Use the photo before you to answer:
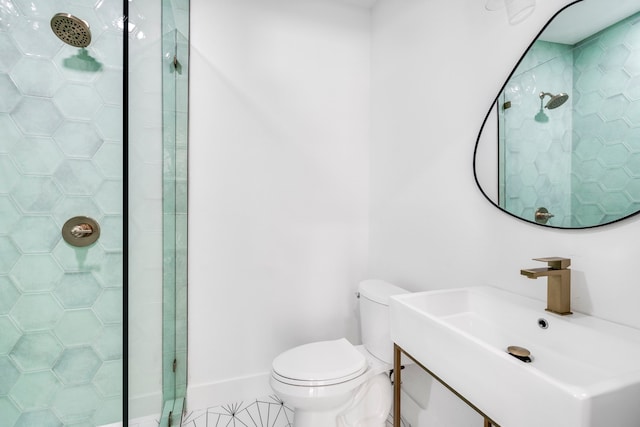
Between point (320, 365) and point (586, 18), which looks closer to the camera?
point (586, 18)

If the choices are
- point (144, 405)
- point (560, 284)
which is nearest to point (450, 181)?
point (560, 284)

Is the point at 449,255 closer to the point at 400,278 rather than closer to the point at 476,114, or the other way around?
the point at 400,278

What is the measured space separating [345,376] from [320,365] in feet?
0.41

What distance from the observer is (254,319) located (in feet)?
6.00

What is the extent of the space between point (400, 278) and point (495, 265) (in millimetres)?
621

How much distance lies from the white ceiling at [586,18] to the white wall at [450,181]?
0.06 metres

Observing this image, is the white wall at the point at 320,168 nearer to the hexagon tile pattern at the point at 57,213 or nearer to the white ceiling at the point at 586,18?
the white ceiling at the point at 586,18

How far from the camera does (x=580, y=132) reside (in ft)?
2.96

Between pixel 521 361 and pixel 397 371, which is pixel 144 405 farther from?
pixel 521 361

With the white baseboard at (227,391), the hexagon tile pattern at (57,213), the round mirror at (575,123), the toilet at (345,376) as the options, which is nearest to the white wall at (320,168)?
the white baseboard at (227,391)

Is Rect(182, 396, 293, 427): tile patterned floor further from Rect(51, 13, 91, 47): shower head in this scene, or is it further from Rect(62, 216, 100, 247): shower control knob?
Rect(51, 13, 91, 47): shower head

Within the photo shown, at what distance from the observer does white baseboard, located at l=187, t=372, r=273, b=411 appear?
1.70 metres

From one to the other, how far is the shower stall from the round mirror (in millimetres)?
1363

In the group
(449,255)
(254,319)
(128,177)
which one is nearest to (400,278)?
(449,255)
